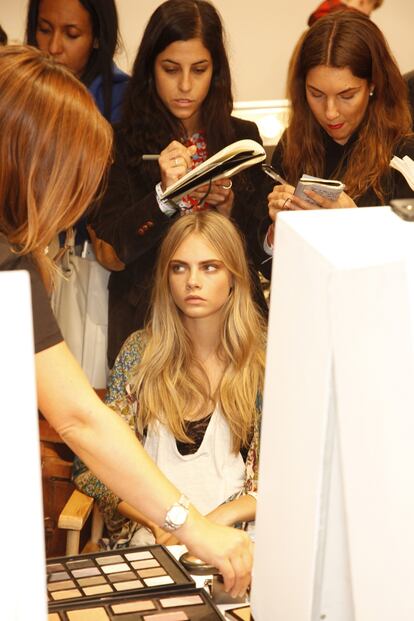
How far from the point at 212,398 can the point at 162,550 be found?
0.96 meters

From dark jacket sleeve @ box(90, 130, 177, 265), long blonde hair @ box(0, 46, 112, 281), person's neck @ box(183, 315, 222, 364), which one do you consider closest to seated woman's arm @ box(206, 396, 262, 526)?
person's neck @ box(183, 315, 222, 364)

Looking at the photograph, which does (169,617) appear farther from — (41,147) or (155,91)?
(155,91)

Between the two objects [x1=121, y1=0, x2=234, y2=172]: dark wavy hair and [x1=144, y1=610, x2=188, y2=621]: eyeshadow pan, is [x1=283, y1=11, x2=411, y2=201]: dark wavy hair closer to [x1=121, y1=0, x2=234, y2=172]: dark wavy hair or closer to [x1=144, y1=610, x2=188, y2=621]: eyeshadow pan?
[x1=121, y1=0, x2=234, y2=172]: dark wavy hair

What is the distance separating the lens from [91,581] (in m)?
1.57

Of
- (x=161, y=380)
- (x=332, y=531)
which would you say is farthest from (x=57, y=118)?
(x=161, y=380)

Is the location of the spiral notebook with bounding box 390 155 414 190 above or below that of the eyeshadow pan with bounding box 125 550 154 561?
above

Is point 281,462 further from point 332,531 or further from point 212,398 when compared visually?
point 212,398

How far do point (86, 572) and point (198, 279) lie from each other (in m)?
1.17

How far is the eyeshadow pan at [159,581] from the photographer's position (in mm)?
1568

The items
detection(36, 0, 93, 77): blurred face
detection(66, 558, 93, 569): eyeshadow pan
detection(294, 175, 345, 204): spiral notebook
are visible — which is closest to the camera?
detection(66, 558, 93, 569): eyeshadow pan

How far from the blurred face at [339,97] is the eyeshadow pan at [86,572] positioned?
4.55ft

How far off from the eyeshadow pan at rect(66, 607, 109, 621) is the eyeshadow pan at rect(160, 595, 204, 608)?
9 centimetres

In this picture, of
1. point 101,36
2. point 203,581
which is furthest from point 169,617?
point 101,36

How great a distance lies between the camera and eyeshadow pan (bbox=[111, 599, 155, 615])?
150 centimetres
